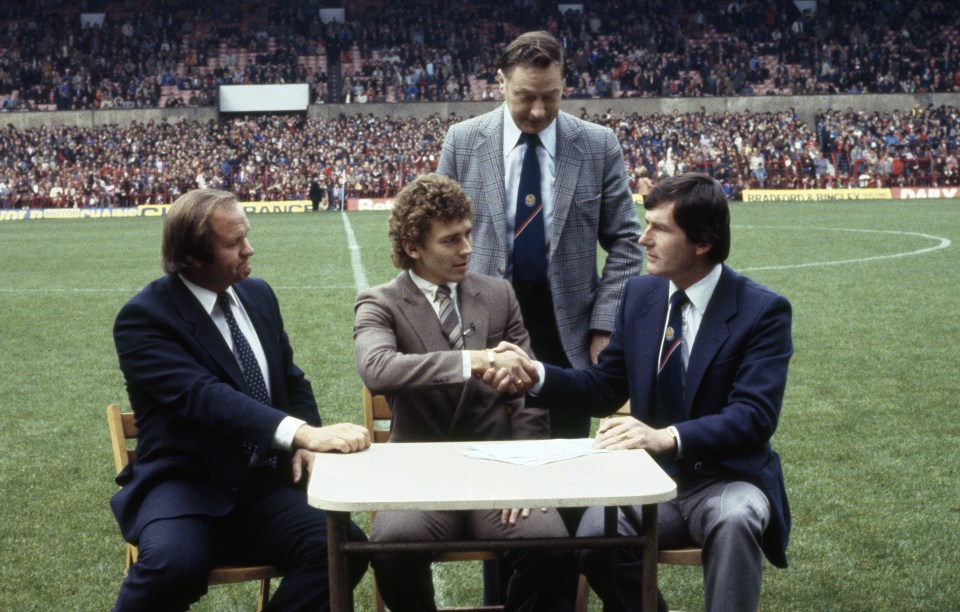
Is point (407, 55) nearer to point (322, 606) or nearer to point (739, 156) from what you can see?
point (739, 156)

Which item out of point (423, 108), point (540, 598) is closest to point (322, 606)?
point (540, 598)

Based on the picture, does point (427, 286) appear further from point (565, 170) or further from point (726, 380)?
point (726, 380)

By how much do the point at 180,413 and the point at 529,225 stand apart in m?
1.63

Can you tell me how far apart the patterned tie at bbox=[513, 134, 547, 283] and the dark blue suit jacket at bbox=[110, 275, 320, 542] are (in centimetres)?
131

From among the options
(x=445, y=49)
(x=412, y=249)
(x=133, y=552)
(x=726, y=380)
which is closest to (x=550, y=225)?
(x=412, y=249)

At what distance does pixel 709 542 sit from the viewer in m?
3.29

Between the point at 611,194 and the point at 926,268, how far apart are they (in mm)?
13179

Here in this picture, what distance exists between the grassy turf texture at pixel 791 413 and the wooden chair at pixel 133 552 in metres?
1.00

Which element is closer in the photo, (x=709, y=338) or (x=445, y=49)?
(x=709, y=338)

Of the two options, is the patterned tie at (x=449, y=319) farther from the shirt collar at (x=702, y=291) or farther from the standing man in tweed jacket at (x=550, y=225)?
the shirt collar at (x=702, y=291)

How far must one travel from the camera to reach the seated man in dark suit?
10.8ft

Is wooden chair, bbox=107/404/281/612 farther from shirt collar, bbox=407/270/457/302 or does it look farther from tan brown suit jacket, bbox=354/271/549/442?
shirt collar, bbox=407/270/457/302

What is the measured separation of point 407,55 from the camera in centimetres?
5050

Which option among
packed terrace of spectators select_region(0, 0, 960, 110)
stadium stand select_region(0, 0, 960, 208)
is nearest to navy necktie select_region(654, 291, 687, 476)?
stadium stand select_region(0, 0, 960, 208)
